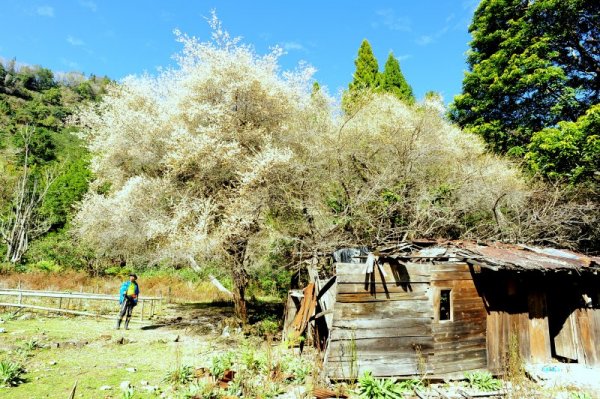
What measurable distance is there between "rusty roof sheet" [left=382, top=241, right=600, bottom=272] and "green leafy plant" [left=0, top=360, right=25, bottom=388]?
8.23 meters

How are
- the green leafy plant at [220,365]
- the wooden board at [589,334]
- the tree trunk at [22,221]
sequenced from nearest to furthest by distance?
the green leafy plant at [220,365], the wooden board at [589,334], the tree trunk at [22,221]

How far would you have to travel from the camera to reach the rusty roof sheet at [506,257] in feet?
26.8

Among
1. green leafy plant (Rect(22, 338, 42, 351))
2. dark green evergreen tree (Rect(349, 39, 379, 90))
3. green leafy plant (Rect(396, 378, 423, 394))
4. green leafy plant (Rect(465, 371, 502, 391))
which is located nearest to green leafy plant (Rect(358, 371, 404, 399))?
green leafy plant (Rect(396, 378, 423, 394))

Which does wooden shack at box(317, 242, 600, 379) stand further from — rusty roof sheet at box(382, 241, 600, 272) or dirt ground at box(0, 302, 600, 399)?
dirt ground at box(0, 302, 600, 399)

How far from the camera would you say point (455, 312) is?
27.8 ft

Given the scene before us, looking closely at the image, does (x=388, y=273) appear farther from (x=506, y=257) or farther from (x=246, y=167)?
(x=246, y=167)

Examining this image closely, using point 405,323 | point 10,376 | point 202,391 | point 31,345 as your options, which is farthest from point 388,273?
point 31,345

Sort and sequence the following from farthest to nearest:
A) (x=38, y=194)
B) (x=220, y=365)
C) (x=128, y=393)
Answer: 1. (x=38, y=194)
2. (x=220, y=365)
3. (x=128, y=393)

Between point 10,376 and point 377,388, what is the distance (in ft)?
24.8

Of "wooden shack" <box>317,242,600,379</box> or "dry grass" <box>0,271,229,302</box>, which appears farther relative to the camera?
"dry grass" <box>0,271,229,302</box>

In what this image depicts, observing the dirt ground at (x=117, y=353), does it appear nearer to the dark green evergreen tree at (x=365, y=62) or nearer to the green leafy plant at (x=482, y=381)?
the green leafy plant at (x=482, y=381)

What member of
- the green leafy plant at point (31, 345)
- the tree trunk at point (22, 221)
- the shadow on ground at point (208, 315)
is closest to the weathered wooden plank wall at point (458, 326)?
the shadow on ground at point (208, 315)

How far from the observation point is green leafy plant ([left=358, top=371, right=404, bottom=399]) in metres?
7.03

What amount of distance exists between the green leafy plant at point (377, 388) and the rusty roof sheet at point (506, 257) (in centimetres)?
260
